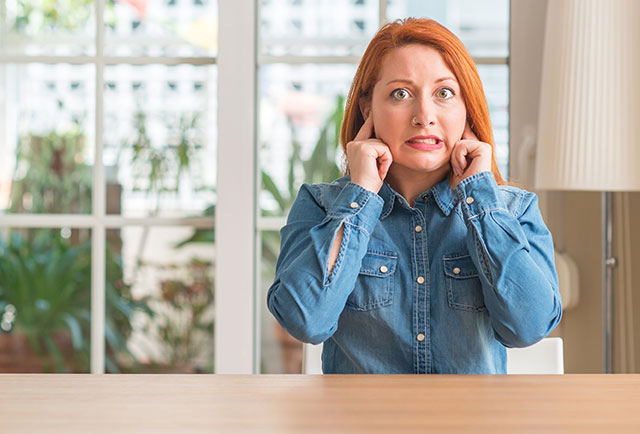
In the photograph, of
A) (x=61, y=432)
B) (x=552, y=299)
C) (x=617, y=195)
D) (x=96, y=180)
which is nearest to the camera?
(x=61, y=432)

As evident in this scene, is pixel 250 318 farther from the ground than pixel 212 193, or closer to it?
closer to it

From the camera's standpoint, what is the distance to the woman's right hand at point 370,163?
1.25 meters

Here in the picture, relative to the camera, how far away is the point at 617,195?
220cm

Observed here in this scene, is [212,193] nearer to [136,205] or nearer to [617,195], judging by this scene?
[136,205]

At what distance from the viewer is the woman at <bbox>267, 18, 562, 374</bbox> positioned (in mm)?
1161

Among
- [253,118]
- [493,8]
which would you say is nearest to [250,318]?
[253,118]

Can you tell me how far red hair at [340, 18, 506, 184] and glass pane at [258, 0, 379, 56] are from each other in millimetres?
A: 1048

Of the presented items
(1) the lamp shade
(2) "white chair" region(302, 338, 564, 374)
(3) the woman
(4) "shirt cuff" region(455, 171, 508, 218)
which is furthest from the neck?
(1) the lamp shade

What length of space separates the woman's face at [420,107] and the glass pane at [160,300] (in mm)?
1362

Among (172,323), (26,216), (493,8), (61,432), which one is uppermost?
(493,8)

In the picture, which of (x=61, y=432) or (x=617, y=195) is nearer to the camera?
(x=61, y=432)

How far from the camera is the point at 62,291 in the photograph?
2482mm

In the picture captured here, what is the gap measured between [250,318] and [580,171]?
3.54ft

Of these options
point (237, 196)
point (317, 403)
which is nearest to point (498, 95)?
point (237, 196)
